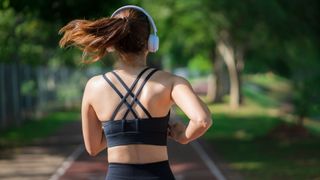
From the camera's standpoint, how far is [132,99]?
334cm

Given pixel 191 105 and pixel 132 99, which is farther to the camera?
pixel 132 99

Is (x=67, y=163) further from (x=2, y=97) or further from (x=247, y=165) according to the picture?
(x=2, y=97)

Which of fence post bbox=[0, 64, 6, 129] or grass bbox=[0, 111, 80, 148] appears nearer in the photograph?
grass bbox=[0, 111, 80, 148]

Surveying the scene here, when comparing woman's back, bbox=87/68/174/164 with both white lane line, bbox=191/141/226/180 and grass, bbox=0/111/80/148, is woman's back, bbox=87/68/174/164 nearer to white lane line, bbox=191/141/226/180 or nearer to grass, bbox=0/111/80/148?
white lane line, bbox=191/141/226/180

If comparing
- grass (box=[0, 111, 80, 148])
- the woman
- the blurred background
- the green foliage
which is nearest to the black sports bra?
the woman

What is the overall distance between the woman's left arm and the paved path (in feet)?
28.2

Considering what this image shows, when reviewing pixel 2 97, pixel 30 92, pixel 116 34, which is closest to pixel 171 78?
pixel 116 34

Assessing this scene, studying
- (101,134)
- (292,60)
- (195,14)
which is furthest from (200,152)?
(292,60)

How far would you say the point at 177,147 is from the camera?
17.6 meters

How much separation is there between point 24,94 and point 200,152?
10933 millimetres

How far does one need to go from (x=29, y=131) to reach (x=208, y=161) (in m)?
9.31

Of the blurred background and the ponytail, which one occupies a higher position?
the ponytail

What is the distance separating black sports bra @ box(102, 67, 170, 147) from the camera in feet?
11.0

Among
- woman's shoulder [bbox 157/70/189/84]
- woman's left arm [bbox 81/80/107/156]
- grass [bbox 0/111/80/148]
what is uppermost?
woman's shoulder [bbox 157/70/189/84]
